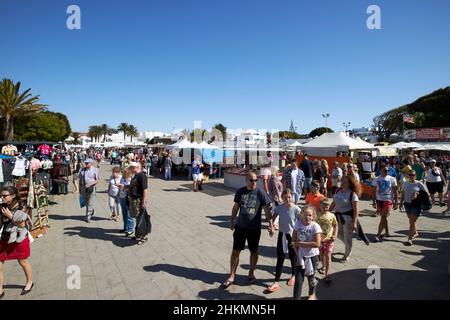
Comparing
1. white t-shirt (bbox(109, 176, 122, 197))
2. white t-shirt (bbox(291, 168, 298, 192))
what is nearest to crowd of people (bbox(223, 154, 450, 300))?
white t-shirt (bbox(291, 168, 298, 192))

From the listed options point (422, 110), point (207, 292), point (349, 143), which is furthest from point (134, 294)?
point (422, 110)

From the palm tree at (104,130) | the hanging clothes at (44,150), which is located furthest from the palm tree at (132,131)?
the hanging clothes at (44,150)

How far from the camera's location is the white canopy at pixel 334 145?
13.1m

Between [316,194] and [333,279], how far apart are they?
1373 mm

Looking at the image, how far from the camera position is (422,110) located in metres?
56.2

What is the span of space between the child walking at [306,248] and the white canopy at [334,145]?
10.8m

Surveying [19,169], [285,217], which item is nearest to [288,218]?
[285,217]

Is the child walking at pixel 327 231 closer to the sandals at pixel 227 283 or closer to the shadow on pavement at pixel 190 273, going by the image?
the sandals at pixel 227 283

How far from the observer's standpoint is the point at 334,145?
43.5 feet

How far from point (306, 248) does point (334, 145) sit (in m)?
11.1

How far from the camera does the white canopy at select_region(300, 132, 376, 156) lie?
A: 1313cm

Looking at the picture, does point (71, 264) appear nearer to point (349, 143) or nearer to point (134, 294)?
point (134, 294)

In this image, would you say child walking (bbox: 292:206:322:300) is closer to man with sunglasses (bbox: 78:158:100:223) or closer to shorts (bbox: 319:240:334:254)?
shorts (bbox: 319:240:334:254)

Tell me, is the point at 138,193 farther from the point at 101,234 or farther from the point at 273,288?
the point at 273,288
